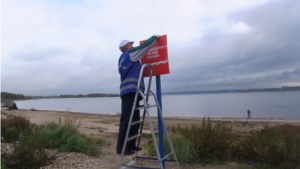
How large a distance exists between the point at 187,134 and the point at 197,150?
64 cm

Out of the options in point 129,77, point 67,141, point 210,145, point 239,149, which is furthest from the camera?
point 67,141

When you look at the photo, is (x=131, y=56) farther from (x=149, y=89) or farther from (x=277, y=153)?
(x=277, y=153)

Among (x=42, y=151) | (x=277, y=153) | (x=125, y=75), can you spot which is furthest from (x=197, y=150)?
(x=42, y=151)

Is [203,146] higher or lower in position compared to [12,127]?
lower

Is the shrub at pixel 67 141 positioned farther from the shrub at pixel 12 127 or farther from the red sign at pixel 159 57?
the red sign at pixel 159 57

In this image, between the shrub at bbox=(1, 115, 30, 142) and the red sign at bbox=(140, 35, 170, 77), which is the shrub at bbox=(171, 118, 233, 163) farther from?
the shrub at bbox=(1, 115, 30, 142)

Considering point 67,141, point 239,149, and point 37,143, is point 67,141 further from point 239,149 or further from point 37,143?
point 239,149

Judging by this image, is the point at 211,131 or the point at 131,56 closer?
the point at 131,56

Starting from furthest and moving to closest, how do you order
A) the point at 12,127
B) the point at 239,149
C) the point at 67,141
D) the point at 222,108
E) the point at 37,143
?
1. the point at 222,108
2. the point at 12,127
3. the point at 67,141
4. the point at 239,149
5. the point at 37,143

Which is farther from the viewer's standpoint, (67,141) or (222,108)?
(222,108)

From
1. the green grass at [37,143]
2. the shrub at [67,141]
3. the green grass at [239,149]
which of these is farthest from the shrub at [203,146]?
the green grass at [37,143]

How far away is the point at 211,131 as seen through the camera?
6586mm

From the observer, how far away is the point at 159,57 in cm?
474

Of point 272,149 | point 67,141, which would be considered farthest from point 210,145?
point 67,141
